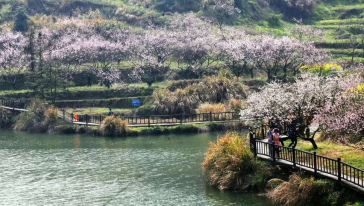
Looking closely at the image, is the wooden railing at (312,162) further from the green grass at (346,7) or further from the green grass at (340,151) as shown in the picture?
the green grass at (346,7)

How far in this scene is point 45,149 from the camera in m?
69.2

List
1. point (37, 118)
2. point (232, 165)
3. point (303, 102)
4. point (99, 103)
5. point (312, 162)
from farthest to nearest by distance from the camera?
point (99, 103) → point (37, 118) → point (303, 102) → point (232, 165) → point (312, 162)

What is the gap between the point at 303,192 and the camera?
3634cm

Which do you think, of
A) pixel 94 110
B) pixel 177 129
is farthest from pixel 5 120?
pixel 177 129

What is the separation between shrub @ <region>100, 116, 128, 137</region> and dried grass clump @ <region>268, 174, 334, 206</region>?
42957 mm

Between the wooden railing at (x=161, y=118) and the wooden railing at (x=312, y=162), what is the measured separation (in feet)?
121

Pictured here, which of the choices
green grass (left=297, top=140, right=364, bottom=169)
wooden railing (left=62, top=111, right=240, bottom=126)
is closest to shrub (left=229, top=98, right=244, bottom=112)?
wooden railing (left=62, top=111, right=240, bottom=126)

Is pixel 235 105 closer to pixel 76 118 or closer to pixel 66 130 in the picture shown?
pixel 76 118

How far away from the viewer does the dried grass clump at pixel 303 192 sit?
118 feet

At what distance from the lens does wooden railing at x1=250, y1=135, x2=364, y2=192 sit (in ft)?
114

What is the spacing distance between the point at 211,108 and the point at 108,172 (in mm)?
32833

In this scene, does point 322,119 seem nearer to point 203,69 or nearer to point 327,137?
point 327,137

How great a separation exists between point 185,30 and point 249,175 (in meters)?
91.4

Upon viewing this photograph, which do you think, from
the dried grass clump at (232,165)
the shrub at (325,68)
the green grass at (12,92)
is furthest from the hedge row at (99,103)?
the dried grass clump at (232,165)
